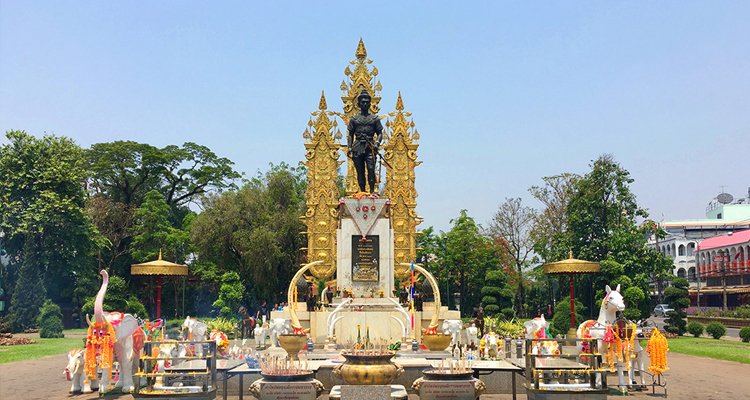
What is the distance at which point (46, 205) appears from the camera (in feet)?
122

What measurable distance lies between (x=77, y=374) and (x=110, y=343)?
1.40 meters

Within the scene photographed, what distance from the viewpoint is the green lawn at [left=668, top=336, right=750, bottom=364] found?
22.7 meters

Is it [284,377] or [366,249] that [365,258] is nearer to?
[366,249]

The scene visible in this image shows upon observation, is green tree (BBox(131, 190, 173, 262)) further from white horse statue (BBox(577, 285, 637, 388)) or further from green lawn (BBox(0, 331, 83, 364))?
white horse statue (BBox(577, 285, 637, 388))

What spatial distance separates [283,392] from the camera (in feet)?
32.7

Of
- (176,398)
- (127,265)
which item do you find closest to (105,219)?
(127,265)

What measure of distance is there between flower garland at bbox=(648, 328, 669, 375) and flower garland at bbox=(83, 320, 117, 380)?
41.9 feet

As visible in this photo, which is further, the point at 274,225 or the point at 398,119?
the point at 274,225

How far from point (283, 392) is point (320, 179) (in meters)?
24.9

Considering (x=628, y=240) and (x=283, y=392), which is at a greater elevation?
(x=628, y=240)

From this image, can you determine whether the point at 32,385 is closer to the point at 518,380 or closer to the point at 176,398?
the point at 176,398

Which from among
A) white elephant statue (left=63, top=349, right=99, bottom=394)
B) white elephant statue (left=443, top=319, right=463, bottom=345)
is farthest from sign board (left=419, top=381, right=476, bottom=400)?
white elephant statue (left=63, top=349, right=99, bottom=394)

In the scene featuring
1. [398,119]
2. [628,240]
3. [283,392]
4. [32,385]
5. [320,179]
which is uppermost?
[398,119]

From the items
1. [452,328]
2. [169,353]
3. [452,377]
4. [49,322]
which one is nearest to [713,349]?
[452,328]
